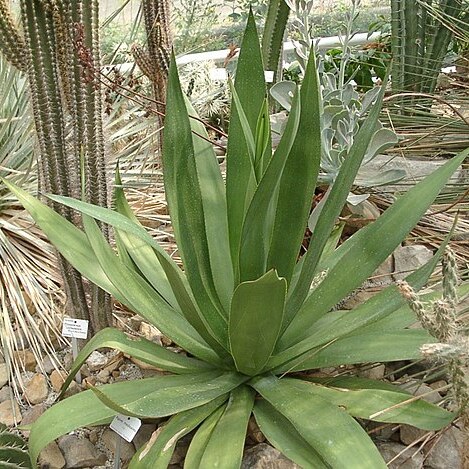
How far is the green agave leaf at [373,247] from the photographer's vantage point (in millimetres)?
1193

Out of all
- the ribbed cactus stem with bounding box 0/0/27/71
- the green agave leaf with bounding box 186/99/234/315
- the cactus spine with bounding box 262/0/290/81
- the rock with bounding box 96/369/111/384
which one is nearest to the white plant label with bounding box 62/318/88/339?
the rock with bounding box 96/369/111/384

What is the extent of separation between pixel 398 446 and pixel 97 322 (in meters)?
0.70

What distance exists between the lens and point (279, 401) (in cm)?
108

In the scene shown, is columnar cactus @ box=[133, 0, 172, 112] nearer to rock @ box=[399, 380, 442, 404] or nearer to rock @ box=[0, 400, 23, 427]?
rock @ box=[0, 400, 23, 427]

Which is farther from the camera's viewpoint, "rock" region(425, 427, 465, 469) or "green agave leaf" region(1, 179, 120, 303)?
"green agave leaf" region(1, 179, 120, 303)

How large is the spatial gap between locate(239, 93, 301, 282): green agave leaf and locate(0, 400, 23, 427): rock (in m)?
0.66

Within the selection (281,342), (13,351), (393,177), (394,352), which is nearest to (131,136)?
(13,351)

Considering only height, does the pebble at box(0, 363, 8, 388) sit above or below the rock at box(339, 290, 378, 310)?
below

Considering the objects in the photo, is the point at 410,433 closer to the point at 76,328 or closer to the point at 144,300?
the point at 144,300

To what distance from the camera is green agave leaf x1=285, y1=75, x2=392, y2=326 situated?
43.5 inches

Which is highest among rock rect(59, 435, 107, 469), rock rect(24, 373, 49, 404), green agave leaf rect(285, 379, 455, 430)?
green agave leaf rect(285, 379, 455, 430)

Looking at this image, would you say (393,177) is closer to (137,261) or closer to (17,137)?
(137,261)

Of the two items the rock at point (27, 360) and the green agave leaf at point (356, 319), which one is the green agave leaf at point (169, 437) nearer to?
the green agave leaf at point (356, 319)

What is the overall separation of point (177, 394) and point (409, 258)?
746 mm
